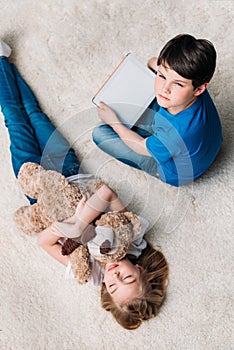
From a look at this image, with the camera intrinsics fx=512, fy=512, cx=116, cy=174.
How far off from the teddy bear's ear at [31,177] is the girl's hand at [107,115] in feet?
0.53

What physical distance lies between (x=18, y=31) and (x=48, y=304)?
2.07 ft

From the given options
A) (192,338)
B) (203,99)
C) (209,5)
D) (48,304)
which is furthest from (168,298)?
(209,5)

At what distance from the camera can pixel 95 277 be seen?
1042 mm

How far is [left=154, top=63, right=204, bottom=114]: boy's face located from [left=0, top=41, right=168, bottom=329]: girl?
0.20 m

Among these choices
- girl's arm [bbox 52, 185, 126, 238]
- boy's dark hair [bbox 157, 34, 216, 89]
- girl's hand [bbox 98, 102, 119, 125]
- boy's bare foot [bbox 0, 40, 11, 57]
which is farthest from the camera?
boy's bare foot [bbox 0, 40, 11, 57]

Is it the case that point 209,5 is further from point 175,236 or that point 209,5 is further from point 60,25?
point 175,236

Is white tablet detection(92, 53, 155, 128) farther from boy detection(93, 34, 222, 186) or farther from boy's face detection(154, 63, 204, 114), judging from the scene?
boy's face detection(154, 63, 204, 114)

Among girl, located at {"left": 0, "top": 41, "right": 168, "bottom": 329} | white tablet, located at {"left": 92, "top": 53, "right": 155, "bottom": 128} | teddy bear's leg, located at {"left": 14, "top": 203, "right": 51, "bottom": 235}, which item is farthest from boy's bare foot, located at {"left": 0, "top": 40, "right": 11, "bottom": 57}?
teddy bear's leg, located at {"left": 14, "top": 203, "right": 51, "bottom": 235}

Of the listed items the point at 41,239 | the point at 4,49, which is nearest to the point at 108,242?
→ the point at 41,239

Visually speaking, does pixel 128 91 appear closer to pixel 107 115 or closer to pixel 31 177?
pixel 107 115

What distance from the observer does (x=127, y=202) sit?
1011mm

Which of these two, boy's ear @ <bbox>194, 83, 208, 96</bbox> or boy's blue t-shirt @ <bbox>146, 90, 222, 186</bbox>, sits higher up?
boy's ear @ <bbox>194, 83, 208, 96</bbox>

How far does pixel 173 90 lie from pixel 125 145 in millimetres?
201

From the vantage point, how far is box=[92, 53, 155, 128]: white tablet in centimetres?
105
